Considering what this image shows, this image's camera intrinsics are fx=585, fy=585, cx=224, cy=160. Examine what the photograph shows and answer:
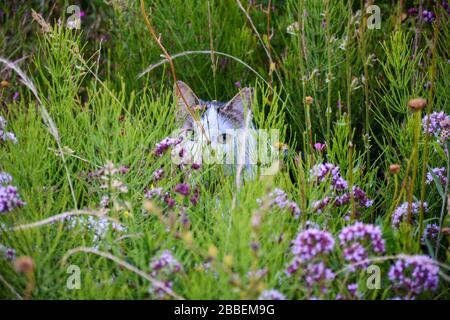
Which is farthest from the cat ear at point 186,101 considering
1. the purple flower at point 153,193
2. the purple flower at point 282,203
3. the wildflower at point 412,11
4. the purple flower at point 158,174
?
the wildflower at point 412,11

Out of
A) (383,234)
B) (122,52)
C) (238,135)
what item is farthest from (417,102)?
(122,52)

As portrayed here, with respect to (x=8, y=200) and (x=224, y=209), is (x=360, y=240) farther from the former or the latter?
(x=8, y=200)

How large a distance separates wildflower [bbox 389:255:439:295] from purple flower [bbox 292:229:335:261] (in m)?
0.17

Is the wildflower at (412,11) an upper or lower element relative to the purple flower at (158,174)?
upper

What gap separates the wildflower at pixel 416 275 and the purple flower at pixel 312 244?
0.17 meters

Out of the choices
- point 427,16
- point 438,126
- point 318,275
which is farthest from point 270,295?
point 427,16

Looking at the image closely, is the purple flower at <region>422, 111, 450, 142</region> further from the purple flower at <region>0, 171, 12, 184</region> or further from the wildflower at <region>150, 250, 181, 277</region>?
the purple flower at <region>0, 171, 12, 184</region>

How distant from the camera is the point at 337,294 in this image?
130 centimetres

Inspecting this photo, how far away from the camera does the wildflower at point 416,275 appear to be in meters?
1.27

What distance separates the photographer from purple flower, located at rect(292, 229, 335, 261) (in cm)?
125

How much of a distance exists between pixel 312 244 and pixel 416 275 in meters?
0.24

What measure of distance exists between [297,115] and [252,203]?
0.84m

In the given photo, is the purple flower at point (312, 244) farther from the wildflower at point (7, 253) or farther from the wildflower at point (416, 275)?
the wildflower at point (7, 253)

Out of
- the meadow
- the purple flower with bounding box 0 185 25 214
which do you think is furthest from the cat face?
the purple flower with bounding box 0 185 25 214
